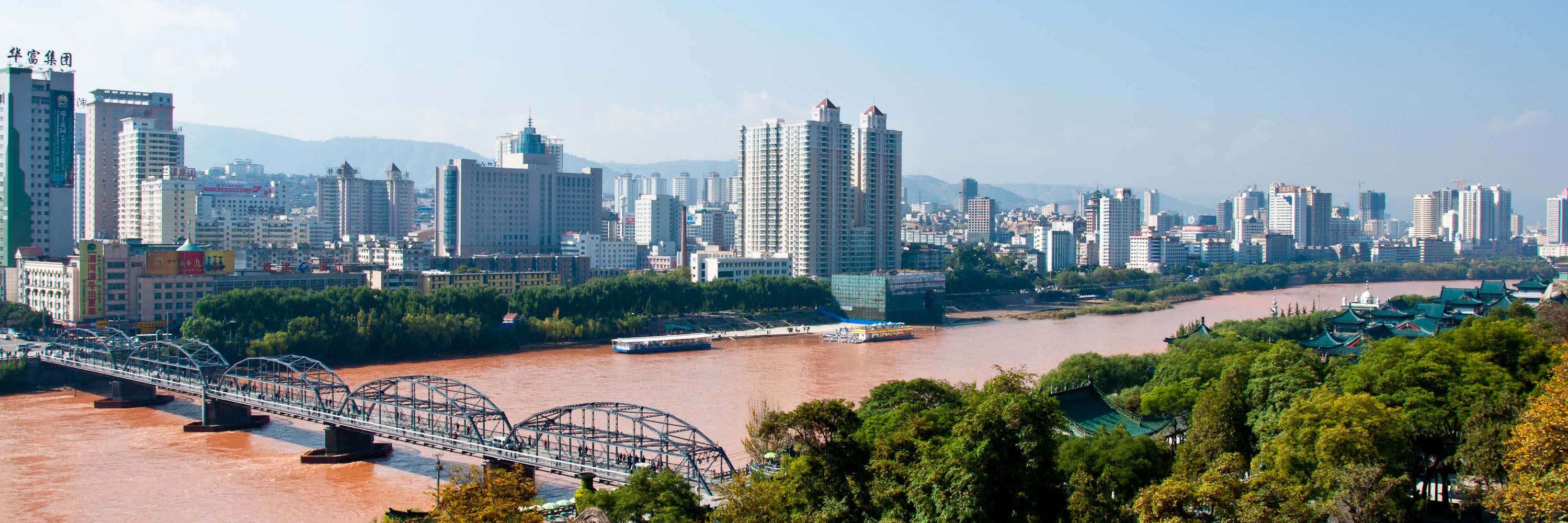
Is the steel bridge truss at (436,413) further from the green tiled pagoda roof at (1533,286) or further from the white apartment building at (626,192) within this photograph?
the white apartment building at (626,192)

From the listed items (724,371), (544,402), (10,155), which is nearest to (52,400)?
(544,402)

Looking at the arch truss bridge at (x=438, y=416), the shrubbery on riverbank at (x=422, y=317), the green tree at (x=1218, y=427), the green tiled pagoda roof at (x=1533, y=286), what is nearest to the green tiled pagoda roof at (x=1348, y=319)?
the green tiled pagoda roof at (x=1533, y=286)

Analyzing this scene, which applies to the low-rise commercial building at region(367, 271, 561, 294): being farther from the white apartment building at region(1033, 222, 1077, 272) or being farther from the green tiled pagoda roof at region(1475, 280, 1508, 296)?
the white apartment building at region(1033, 222, 1077, 272)

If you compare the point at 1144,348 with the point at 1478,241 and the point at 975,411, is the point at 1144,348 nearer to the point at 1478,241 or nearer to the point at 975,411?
the point at 975,411

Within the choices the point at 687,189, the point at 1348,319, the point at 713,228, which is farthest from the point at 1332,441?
the point at 687,189

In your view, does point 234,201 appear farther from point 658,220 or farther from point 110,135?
point 658,220
